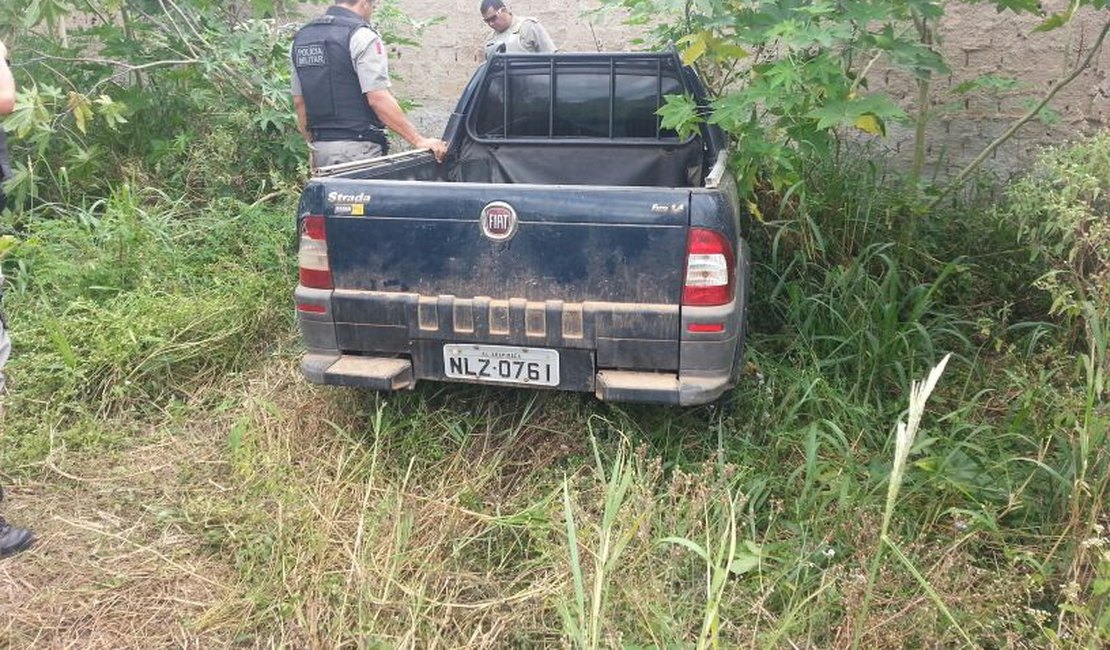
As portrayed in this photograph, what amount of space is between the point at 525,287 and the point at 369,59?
7.20 feet

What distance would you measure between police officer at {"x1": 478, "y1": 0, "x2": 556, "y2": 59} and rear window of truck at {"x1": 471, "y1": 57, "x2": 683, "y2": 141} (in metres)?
2.10

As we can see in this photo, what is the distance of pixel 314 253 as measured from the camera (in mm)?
3129

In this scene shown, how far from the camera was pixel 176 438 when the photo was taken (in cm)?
363

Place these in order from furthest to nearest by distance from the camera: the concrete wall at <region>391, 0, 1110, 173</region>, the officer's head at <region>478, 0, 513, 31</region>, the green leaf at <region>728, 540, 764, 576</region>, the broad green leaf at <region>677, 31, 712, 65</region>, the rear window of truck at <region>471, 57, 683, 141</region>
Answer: the officer's head at <region>478, 0, 513, 31</region>
the concrete wall at <region>391, 0, 1110, 173</region>
the rear window of truck at <region>471, 57, 683, 141</region>
the broad green leaf at <region>677, 31, 712, 65</region>
the green leaf at <region>728, 540, 764, 576</region>

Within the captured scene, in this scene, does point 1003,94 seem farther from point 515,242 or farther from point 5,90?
point 5,90

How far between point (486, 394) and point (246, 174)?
324 cm

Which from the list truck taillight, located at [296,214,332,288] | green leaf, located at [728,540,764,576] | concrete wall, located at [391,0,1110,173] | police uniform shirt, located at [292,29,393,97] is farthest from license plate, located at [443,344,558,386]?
concrete wall, located at [391,0,1110,173]

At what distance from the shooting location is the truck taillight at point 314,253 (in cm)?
311

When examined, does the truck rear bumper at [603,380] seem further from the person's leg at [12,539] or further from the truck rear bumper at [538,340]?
the person's leg at [12,539]

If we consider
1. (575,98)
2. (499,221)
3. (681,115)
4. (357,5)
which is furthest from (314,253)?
(357,5)

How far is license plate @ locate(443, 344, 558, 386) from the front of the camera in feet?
9.93

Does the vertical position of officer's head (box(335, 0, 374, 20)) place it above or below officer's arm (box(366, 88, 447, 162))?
above

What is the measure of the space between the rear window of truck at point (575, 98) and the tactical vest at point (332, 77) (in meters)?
0.74

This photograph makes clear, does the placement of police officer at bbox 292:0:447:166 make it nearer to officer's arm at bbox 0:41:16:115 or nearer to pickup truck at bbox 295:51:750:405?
pickup truck at bbox 295:51:750:405
